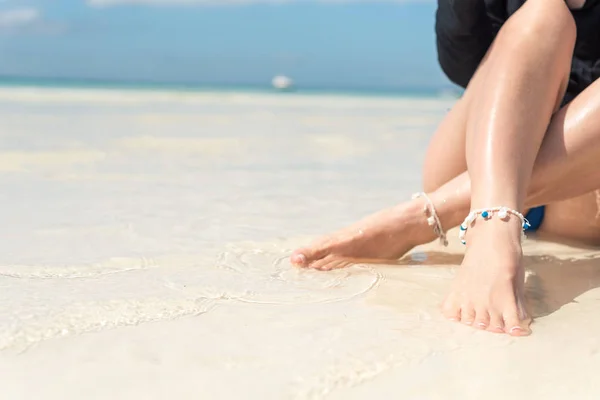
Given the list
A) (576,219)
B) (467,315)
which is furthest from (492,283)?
(576,219)

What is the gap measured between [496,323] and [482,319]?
21 millimetres

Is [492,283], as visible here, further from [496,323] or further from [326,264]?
[326,264]

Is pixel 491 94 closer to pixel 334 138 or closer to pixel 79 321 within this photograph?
pixel 79 321

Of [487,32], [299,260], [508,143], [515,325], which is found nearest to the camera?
[515,325]

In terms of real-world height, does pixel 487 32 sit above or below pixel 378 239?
above

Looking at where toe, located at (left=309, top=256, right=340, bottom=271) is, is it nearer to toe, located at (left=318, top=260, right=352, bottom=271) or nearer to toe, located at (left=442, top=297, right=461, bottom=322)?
toe, located at (left=318, top=260, right=352, bottom=271)

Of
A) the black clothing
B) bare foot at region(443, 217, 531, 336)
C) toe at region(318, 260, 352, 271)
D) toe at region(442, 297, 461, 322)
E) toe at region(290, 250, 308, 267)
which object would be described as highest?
the black clothing

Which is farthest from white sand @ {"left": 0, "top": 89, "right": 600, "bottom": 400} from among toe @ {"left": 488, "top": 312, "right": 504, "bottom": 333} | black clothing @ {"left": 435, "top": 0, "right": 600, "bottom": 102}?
black clothing @ {"left": 435, "top": 0, "right": 600, "bottom": 102}

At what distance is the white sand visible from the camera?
0.83 m

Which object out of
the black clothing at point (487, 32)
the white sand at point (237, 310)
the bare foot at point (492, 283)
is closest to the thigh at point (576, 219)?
the white sand at point (237, 310)

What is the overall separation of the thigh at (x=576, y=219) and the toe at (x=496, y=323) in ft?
2.20

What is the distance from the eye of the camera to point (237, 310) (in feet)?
3.52

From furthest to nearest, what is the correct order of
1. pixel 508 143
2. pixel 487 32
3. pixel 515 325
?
pixel 487 32
pixel 508 143
pixel 515 325

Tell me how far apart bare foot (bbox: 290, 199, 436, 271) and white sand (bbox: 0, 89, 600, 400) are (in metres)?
0.07
